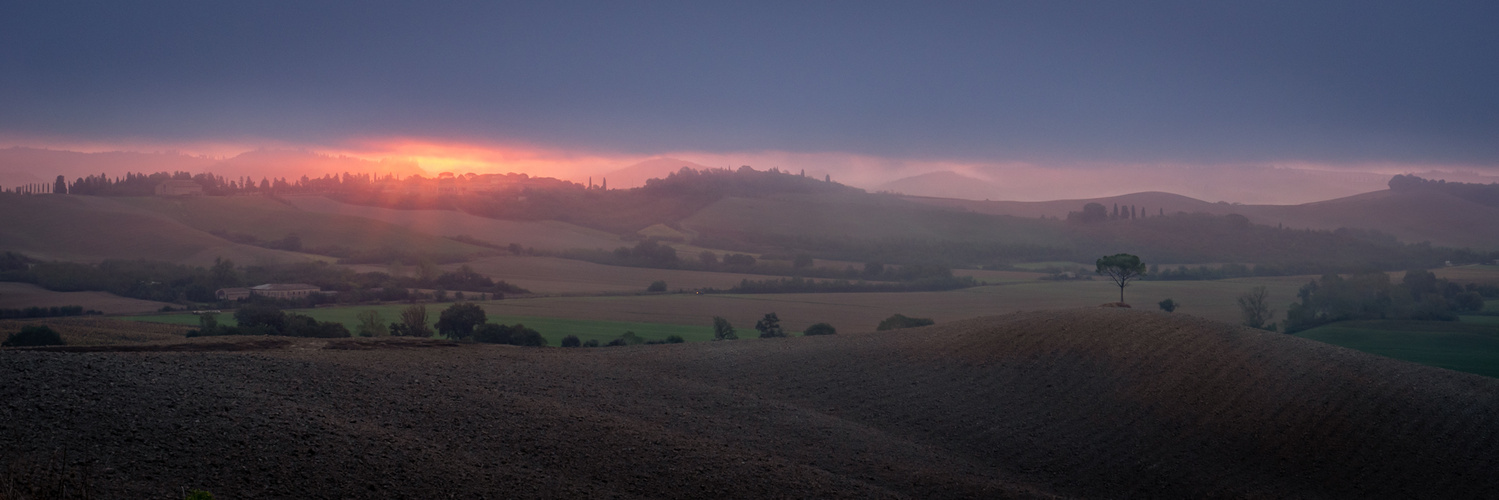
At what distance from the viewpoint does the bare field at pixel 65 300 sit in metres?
40.6

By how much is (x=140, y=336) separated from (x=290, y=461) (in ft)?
99.1

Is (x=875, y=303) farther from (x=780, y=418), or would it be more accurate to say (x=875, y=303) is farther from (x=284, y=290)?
(x=780, y=418)

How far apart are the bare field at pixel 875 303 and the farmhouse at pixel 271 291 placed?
1106 centimetres

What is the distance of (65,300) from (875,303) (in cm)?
4599

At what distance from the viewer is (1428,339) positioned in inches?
1681

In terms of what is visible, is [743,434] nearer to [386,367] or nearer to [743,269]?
[386,367]

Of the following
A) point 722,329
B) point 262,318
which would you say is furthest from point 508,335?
point 722,329

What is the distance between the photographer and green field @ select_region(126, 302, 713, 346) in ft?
141

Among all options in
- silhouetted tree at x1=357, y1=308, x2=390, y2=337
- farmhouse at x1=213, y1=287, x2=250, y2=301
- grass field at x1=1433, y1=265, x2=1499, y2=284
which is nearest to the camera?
silhouetted tree at x1=357, y1=308, x2=390, y2=337

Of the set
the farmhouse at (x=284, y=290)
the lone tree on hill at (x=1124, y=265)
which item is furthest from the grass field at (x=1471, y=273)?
the farmhouse at (x=284, y=290)

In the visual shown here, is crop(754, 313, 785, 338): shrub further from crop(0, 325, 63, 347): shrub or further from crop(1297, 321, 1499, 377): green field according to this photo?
crop(0, 325, 63, 347): shrub

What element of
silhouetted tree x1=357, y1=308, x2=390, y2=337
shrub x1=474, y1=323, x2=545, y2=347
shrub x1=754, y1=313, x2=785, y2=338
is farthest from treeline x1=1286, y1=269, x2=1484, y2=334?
silhouetted tree x1=357, y1=308, x2=390, y2=337

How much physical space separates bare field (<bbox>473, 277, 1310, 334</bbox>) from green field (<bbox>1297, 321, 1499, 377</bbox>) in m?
Result: 5.85

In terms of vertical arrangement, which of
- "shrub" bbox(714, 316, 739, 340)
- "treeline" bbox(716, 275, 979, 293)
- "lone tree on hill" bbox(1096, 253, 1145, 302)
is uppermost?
"lone tree on hill" bbox(1096, 253, 1145, 302)
